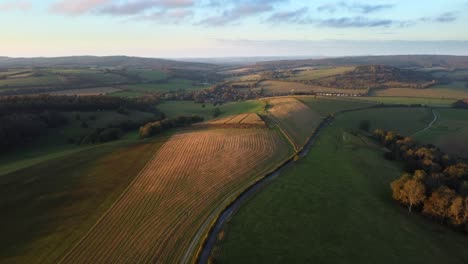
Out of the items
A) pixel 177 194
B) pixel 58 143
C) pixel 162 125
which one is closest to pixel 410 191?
pixel 177 194

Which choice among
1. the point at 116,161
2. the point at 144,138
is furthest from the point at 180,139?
the point at 116,161

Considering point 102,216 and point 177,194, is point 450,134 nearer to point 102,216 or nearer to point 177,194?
point 177,194

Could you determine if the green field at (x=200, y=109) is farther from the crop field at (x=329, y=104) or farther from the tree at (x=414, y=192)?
the tree at (x=414, y=192)

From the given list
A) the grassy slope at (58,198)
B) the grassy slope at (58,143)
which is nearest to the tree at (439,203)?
the grassy slope at (58,198)

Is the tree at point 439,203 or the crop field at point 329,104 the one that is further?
the crop field at point 329,104

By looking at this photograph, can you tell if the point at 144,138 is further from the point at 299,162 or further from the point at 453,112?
the point at 453,112

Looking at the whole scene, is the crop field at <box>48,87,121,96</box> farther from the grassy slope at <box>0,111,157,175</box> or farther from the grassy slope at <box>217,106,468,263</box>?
the grassy slope at <box>217,106,468,263</box>
